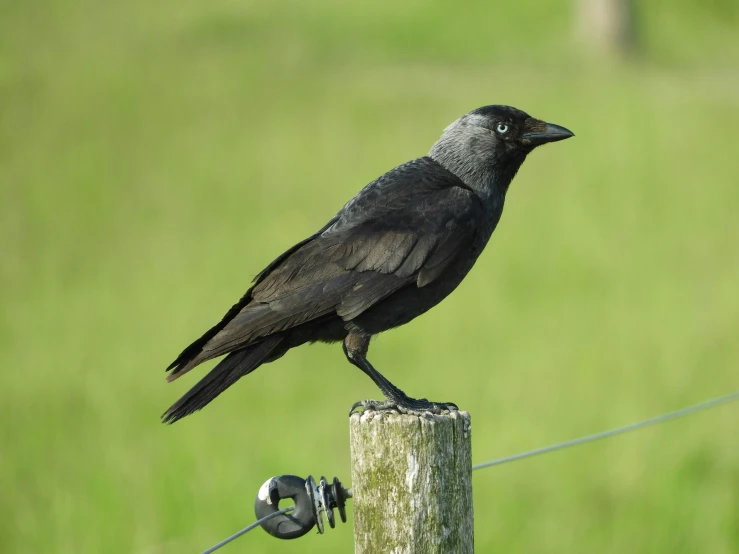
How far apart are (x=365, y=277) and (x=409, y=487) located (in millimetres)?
1319

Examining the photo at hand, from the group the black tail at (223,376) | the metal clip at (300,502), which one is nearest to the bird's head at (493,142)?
the black tail at (223,376)

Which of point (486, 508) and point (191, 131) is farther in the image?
point (191, 131)

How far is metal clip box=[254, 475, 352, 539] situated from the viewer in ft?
9.16

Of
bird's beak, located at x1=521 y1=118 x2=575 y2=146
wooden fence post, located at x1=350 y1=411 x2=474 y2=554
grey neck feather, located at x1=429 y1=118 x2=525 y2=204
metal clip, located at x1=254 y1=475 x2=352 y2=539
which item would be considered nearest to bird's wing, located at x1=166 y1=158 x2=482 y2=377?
grey neck feather, located at x1=429 y1=118 x2=525 y2=204

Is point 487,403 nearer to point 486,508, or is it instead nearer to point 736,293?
point 486,508

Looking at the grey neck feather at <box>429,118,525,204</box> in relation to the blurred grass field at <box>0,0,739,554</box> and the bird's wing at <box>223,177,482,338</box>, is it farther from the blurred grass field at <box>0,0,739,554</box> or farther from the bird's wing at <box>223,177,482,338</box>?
the blurred grass field at <box>0,0,739,554</box>

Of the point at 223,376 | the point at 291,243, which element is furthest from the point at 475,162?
the point at 291,243

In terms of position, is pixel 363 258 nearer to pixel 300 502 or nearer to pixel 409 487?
pixel 300 502

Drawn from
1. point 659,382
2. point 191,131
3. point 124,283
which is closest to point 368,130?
point 191,131

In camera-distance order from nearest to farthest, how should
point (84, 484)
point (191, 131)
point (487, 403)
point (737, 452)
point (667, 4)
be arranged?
point (84, 484) < point (737, 452) < point (487, 403) < point (191, 131) < point (667, 4)

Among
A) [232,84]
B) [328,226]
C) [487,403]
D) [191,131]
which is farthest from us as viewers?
[232,84]

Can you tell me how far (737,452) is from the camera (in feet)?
22.3

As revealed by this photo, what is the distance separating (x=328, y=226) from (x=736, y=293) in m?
6.63

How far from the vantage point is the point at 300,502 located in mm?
2812
